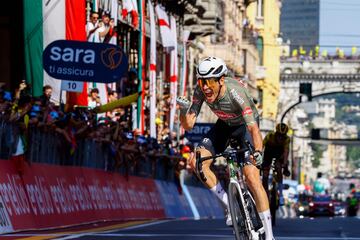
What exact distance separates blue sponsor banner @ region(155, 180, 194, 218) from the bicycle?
2085cm

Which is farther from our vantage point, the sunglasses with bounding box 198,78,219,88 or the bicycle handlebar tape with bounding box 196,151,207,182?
the bicycle handlebar tape with bounding box 196,151,207,182

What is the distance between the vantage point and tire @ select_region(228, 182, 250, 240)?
14.4 m

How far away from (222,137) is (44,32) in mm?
15490

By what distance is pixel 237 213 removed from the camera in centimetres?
1452

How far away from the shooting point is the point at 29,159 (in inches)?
878

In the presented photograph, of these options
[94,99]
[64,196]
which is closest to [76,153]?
[64,196]

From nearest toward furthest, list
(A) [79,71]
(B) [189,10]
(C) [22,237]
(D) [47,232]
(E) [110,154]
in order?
(C) [22,237] → (D) [47,232] → (A) [79,71] → (E) [110,154] → (B) [189,10]

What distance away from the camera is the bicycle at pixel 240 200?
1443 centimetres

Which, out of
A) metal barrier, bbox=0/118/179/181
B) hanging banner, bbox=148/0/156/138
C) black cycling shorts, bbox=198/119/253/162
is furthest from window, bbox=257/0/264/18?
black cycling shorts, bbox=198/119/253/162

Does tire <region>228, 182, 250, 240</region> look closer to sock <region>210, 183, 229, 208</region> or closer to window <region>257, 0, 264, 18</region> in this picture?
sock <region>210, 183, 229, 208</region>

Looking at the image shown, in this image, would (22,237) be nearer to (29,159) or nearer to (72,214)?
(29,159)

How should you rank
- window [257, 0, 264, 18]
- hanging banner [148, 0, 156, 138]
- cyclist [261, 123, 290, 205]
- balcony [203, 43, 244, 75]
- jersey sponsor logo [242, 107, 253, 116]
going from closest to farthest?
jersey sponsor logo [242, 107, 253, 116] → cyclist [261, 123, 290, 205] → hanging banner [148, 0, 156, 138] → balcony [203, 43, 244, 75] → window [257, 0, 264, 18]

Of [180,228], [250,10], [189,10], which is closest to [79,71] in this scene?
[180,228]

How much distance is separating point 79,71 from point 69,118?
7.06ft
